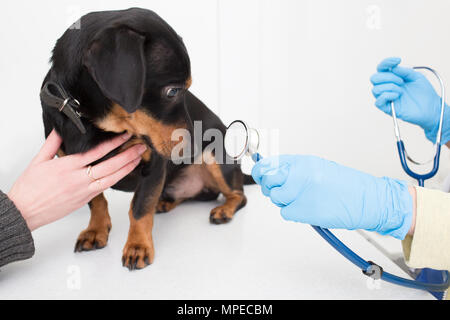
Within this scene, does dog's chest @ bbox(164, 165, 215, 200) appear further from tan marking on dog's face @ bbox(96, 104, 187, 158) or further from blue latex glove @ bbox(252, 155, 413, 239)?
blue latex glove @ bbox(252, 155, 413, 239)

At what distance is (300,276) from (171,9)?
1.74 metres

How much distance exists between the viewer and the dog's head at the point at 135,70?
1.16 metres

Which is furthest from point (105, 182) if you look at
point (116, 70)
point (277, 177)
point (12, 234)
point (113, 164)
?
point (277, 177)

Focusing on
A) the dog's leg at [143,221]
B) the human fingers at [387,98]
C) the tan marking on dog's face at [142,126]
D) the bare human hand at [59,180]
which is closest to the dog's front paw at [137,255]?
the dog's leg at [143,221]

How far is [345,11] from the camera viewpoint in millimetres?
2367

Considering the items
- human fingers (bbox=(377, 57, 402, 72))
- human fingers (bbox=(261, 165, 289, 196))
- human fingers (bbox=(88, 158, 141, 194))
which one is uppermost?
human fingers (bbox=(377, 57, 402, 72))

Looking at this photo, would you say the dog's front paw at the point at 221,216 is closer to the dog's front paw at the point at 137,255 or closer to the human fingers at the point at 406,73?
the dog's front paw at the point at 137,255

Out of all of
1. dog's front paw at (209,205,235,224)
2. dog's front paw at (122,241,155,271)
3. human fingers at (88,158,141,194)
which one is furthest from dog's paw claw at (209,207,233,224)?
human fingers at (88,158,141,194)

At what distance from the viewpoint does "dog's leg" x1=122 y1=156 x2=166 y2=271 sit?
143cm

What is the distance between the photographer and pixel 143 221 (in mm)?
1554

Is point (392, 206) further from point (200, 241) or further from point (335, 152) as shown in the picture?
point (335, 152)

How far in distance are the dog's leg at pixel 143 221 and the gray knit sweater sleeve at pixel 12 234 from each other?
33 centimetres

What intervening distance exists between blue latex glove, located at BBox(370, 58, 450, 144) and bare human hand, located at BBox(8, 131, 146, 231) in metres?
0.99
